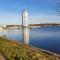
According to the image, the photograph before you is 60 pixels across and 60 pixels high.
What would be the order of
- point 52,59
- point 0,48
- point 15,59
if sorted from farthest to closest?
point 0,48
point 15,59
point 52,59

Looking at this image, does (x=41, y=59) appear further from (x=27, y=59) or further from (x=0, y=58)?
(x=0, y=58)

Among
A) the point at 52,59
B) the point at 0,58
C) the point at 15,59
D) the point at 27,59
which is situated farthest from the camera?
the point at 0,58

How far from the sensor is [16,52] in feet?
28.0

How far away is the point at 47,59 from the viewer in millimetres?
6699

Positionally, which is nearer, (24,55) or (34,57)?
(34,57)

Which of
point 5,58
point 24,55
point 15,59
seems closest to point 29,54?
point 24,55

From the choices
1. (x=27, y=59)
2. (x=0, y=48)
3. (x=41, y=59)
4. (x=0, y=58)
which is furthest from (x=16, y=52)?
(x=0, y=48)

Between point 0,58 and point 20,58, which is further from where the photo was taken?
point 0,58

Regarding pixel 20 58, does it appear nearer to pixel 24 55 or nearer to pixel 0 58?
pixel 24 55

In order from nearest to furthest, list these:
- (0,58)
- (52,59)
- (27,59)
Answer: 1. (52,59)
2. (27,59)
3. (0,58)

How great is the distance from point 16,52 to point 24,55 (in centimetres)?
99

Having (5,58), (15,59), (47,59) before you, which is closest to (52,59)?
(47,59)

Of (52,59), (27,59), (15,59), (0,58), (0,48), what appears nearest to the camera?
(52,59)

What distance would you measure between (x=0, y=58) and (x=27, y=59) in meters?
1.92
